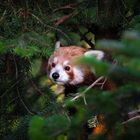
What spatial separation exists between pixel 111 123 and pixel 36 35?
213 cm

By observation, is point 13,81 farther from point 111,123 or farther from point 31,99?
point 111,123

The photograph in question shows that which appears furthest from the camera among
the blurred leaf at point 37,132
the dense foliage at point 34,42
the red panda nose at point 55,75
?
the red panda nose at point 55,75

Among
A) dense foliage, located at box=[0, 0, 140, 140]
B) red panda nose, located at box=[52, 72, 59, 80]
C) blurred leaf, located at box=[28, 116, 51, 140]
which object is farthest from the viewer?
red panda nose, located at box=[52, 72, 59, 80]

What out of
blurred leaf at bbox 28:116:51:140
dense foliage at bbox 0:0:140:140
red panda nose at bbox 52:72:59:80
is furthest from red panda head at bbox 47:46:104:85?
blurred leaf at bbox 28:116:51:140

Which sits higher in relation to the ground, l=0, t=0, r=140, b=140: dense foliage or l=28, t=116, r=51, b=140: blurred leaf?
l=28, t=116, r=51, b=140: blurred leaf

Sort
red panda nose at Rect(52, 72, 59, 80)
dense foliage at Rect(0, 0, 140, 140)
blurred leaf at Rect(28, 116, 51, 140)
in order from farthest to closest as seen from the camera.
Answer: red panda nose at Rect(52, 72, 59, 80), dense foliage at Rect(0, 0, 140, 140), blurred leaf at Rect(28, 116, 51, 140)

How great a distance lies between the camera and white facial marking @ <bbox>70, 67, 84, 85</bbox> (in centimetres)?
500

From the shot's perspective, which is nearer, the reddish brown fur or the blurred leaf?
the blurred leaf

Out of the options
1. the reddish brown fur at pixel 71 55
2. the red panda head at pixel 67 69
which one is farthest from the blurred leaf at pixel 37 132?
the reddish brown fur at pixel 71 55

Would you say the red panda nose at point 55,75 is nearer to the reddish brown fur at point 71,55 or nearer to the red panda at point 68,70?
the red panda at point 68,70

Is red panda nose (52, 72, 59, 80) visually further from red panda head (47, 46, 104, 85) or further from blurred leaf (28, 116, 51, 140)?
blurred leaf (28, 116, 51, 140)

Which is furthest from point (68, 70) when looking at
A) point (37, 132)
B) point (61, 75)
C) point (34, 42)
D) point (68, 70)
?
point (37, 132)

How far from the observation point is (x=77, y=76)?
16.5ft

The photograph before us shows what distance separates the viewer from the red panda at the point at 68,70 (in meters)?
4.98
